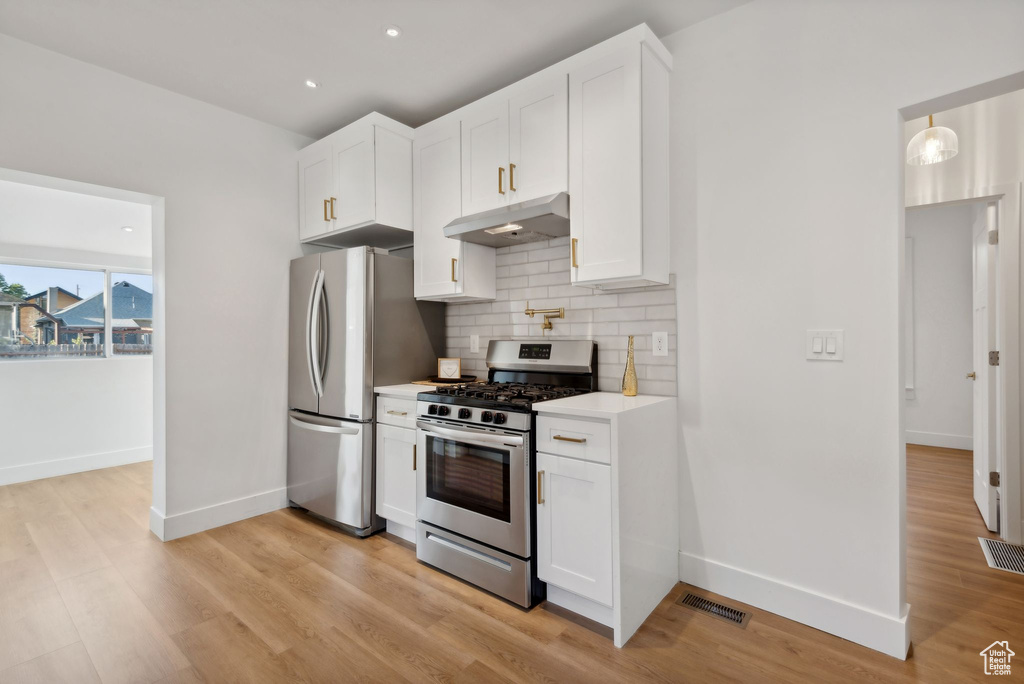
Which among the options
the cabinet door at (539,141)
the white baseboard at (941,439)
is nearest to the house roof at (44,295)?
the cabinet door at (539,141)

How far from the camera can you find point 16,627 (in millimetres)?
2088

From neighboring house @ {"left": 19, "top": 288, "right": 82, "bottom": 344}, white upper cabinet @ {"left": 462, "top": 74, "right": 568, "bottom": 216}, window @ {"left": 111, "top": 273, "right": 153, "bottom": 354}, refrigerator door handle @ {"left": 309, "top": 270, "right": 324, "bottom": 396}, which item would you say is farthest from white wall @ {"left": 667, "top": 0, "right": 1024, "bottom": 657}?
neighboring house @ {"left": 19, "top": 288, "right": 82, "bottom": 344}

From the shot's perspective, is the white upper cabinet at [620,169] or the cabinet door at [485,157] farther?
the cabinet door at [485,157]

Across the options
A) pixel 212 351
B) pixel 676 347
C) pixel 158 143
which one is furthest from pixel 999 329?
pixel 158 143

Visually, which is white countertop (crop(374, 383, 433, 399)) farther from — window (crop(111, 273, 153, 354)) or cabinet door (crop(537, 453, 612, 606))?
window (crop(111, 273, 153, 354))

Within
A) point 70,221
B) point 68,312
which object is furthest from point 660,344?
point 68,312

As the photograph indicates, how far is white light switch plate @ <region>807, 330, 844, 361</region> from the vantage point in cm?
201

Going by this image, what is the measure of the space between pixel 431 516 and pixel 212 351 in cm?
192

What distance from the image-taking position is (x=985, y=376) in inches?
122

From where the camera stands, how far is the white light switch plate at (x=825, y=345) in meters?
2.01

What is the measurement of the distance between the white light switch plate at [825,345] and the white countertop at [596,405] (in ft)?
2.13

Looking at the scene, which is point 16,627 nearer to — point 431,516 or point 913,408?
point 431,516

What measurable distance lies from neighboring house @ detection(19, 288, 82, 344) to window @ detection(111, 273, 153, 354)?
1.15ft

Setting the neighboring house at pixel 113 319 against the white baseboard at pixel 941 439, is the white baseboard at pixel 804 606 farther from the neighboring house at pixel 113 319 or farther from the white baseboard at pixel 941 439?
the neighboring house at pixel 113 319
